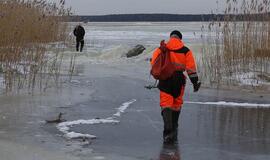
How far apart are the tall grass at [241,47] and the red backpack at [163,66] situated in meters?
6.65

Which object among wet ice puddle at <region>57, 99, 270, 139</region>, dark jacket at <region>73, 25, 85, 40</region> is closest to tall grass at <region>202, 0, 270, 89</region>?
wet ice puddle at <region>57, 99, 270, 139</region>

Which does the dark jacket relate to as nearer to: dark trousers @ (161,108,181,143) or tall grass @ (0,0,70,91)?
tall grass @ (0,0,70,91)

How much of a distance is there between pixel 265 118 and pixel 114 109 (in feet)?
8.94

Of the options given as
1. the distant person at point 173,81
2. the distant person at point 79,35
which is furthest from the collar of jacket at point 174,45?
the distant person at point 79,35

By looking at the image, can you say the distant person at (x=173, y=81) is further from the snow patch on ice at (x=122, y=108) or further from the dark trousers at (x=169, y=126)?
the snow patch on ice at (x=122, y=108)

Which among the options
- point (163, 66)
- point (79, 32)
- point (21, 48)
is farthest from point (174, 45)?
point (79, 32)

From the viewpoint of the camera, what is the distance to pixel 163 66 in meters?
7.40

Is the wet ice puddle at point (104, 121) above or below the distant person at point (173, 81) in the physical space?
below

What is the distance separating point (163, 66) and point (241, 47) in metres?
7.26

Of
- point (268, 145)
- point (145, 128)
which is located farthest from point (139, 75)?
point (268, 145)

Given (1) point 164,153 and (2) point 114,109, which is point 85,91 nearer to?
(2) point 114,109

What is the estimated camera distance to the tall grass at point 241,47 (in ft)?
45.8

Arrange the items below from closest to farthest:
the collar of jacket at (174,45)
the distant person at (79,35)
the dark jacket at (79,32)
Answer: the collar of jacket at (174,45) → the dark jacket at (79,32) → the distant person at (79,35)

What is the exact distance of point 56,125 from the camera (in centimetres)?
834
